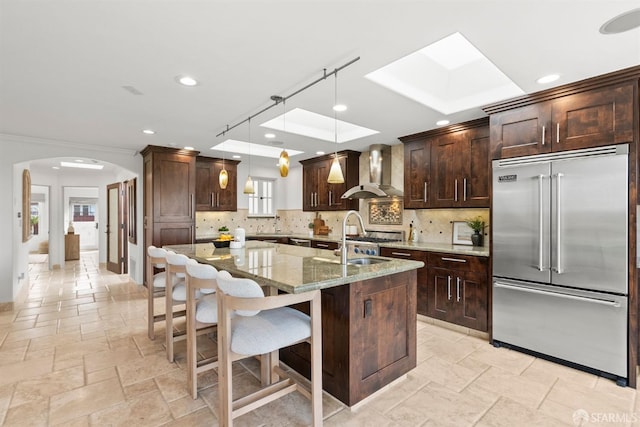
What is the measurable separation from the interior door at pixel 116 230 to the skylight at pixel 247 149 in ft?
9.81

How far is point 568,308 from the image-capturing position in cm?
274

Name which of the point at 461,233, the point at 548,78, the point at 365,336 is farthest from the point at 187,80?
the point at 461,233

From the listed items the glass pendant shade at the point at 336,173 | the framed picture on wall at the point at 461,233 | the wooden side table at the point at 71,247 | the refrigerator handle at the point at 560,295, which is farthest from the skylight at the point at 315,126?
the wooden side table at the point at 71,247

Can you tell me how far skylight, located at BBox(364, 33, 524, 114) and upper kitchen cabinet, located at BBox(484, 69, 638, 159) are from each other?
180 millimetres

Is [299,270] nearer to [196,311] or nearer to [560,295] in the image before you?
[196,311]

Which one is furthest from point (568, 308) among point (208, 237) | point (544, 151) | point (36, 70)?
point (208, 237)

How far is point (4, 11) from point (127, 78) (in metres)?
0.88

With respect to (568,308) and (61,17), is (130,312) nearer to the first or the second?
(61,17)

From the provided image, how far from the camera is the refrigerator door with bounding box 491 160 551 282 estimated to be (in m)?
2.87

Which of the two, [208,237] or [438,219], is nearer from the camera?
[438,219]

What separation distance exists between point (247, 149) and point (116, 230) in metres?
3.99

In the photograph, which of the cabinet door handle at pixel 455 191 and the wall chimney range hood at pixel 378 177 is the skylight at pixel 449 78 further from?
the wall chimney range hood at pixel 378 177

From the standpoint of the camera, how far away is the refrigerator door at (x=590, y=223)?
2.50m

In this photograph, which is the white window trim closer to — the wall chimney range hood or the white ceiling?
the wall chimney range hood
